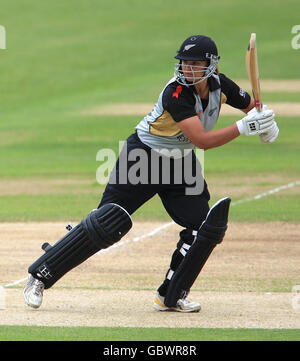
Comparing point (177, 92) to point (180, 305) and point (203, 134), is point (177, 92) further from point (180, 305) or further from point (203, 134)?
point (180, 305)

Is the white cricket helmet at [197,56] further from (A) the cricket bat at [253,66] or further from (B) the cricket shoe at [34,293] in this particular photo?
(B) the cricket shoe at [34,293]

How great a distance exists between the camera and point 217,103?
6.78m

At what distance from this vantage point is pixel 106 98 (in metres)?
28.1

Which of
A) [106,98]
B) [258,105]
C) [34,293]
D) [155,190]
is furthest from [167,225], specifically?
[106,98]

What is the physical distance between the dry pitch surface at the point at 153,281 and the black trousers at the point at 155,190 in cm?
76

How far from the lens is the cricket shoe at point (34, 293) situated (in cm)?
675

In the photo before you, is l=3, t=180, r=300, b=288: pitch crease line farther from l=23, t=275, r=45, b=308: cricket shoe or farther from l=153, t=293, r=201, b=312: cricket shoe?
l=153, t=293, r=201, b=312: cricket shoe

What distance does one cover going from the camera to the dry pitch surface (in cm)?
658

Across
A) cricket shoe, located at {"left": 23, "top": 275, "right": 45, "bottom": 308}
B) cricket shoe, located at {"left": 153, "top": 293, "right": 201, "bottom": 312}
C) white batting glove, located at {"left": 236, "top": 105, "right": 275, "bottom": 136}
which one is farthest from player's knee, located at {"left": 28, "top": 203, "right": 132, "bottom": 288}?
white batting glove, located at {"left": 236, "top": 105, "right": 275, "bottom": 136}

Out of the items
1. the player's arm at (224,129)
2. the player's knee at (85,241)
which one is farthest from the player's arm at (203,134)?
the player's knee at (85,241)

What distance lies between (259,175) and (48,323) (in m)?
10.3

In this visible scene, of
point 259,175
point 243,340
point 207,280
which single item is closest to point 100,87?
point 259,175

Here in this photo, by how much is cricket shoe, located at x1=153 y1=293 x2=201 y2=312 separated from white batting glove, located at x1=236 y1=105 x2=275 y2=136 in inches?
53.9
